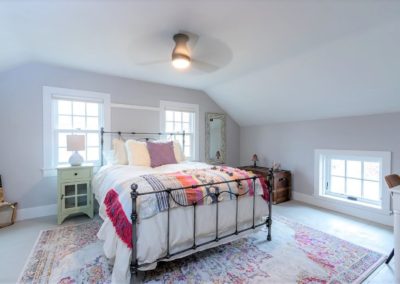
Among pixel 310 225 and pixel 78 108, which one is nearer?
pixel 310 225

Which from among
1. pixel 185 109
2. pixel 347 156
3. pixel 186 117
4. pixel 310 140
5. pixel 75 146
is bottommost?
pixel 347 156

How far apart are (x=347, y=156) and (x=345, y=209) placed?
854mm

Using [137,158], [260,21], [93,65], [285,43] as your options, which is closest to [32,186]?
[137,158]

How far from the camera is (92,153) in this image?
3.57 metres

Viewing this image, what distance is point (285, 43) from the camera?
2404mm

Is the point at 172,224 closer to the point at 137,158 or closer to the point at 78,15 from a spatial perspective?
the point at 137,158

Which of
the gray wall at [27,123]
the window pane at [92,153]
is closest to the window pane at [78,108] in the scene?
the gray wall at [27,123]

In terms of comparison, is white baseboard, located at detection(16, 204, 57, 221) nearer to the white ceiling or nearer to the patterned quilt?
the patterned quilt

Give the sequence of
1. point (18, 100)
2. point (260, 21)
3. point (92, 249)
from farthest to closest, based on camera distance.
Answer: point (18, 100) < point (92, 249) < point (260, 21)

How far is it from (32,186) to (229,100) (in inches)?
149

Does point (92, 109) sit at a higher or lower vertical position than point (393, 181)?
higher

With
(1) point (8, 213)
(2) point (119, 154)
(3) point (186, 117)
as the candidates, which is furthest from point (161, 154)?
(1) point (8, 213)

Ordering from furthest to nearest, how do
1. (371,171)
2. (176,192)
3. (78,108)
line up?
(78,108), (371,171), (176,192)

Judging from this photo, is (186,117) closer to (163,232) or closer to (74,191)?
(74,191)
